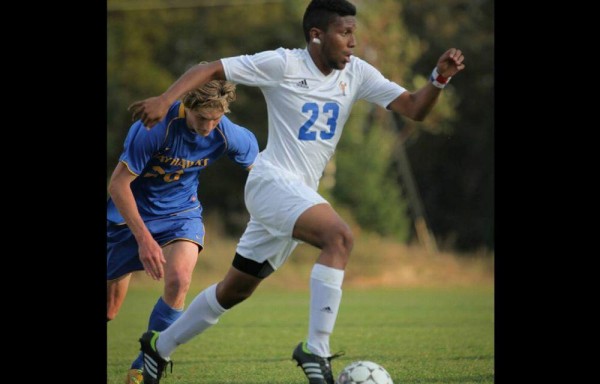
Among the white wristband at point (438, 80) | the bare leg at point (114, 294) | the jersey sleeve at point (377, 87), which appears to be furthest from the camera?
the bare leg at point (114, 294)

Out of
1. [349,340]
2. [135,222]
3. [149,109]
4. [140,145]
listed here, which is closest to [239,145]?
[140,145]

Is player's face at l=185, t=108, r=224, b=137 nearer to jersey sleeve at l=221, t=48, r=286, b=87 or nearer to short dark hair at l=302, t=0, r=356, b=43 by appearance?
jersey sleeve at l=221, t=48, r=286, b=87

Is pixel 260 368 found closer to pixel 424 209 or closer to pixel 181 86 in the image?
pixel 181 86

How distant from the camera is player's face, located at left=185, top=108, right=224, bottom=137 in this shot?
6.13 m

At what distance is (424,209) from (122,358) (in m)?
15.6

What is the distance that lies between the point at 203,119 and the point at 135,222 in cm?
81

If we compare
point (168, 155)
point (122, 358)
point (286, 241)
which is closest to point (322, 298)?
point (286, 241)

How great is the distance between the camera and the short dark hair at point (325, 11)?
5.46 m

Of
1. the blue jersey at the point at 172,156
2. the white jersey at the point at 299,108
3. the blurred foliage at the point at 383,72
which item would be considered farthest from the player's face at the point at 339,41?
the blurred foliage at the point at 383,72

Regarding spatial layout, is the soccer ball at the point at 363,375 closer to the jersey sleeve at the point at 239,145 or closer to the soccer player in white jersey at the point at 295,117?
the soccer player in white jersey at the point at 295,117

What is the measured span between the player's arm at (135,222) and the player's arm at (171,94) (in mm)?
1057

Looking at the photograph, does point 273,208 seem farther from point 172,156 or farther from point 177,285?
point 172,156

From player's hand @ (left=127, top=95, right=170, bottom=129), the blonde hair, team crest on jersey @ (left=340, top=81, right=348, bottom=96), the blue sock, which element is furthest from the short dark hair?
the blue sock
